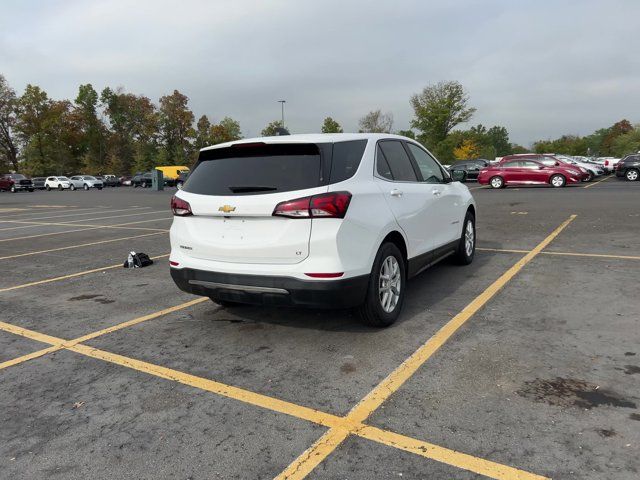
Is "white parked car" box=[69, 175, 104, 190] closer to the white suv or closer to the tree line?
the tree line

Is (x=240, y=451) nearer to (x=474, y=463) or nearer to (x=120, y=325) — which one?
(x=474, y=463)

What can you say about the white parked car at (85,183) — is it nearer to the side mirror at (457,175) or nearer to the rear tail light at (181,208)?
the side mirror at (457,175)

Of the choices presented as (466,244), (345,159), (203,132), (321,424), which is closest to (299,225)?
(345,159)

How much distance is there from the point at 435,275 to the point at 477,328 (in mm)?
2083

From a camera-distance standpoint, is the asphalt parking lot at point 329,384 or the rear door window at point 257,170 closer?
the asphalt parking lot at point 329,384

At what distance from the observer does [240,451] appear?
8.49 ft

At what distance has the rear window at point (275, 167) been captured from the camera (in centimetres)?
384

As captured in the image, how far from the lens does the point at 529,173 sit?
24.7 m

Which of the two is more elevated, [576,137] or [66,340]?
[576,137]

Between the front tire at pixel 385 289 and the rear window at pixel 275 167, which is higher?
the rear window at pixel 275 167

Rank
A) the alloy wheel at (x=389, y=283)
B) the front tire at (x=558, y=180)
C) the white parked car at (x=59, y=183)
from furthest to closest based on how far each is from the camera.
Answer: the white parked car at (x=59, y=183)
the front tire at (x=558, y=180)
the alloy wheel at (x=389, y=283)

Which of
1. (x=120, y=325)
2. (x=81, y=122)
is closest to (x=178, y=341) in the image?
(x=120, y=325)

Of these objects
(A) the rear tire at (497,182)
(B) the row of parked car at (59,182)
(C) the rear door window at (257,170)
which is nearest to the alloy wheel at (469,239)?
(C) the rear door window at (257,170)

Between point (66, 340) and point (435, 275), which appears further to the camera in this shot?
point (435, 275)
